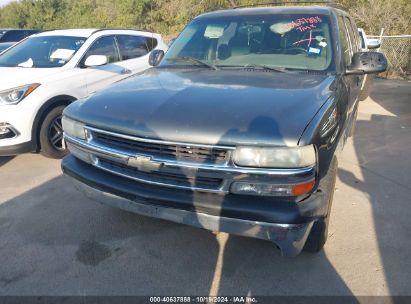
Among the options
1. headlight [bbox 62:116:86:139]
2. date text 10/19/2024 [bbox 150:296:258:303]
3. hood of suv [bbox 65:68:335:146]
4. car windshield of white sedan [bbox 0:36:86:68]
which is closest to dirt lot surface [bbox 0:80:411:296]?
date text 10/19/2024 [bbox 150:296:258:303]

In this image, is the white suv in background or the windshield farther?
the white suv in background

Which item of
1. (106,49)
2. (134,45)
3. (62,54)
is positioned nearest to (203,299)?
(62,54)

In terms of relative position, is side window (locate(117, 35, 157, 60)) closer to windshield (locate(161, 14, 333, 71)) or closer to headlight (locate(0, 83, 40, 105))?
headlight (locate(0, 83, 40, 105))

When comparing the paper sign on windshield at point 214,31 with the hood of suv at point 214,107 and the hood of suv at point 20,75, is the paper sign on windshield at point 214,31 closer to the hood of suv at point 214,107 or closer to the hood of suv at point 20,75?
the hood of suv at point 214,107

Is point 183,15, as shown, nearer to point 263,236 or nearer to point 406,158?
point 406,158

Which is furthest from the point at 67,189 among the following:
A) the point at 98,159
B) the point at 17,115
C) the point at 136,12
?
the point at 136,12

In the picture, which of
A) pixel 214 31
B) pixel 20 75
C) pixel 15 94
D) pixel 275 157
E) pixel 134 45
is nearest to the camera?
pixel 275 157

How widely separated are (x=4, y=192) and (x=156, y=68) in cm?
224

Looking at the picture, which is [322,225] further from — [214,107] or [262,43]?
A: [262,43]

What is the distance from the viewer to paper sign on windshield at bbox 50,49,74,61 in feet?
18.2

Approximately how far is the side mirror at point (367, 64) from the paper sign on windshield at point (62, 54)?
4057mm

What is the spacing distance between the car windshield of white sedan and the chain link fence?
10.2 metres

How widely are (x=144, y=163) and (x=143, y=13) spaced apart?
35.2m

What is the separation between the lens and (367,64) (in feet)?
10.9
